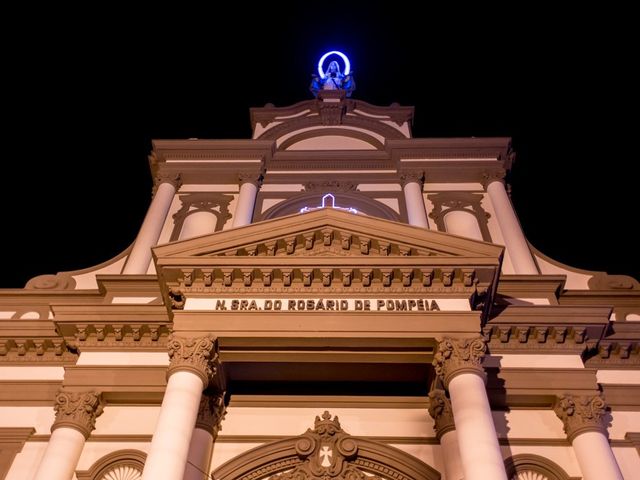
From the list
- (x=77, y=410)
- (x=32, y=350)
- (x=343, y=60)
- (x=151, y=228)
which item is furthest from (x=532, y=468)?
(x=343, y=60)

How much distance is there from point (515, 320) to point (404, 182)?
7517mm

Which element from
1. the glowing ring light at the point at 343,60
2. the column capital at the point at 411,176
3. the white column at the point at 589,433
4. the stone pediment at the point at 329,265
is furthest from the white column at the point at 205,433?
the glowing ring light at the point at 343,60

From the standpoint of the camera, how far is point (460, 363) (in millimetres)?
12773

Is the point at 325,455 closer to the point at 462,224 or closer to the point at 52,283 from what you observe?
the point at 462,224

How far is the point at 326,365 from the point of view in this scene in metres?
14.6

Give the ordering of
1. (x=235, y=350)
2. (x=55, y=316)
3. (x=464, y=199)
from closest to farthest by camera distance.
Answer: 1. (x=235, y=350)
2. (x=55, y=316)
3. (x=464, y=199)

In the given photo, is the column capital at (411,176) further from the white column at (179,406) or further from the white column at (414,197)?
the white column at (179,406)

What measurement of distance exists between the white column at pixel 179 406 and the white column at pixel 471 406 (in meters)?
4.69

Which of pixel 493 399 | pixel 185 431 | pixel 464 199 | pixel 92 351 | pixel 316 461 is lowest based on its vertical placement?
pixel 185 431

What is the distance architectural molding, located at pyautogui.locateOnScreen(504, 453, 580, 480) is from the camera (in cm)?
1364

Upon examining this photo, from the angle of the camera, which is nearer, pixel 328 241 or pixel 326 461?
pixel 326 461

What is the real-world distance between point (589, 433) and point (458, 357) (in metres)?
3.29

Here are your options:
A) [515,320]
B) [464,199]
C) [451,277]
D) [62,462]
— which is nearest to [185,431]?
[62,462]

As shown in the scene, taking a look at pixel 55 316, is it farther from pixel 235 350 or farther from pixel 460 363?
pixel 460 363
